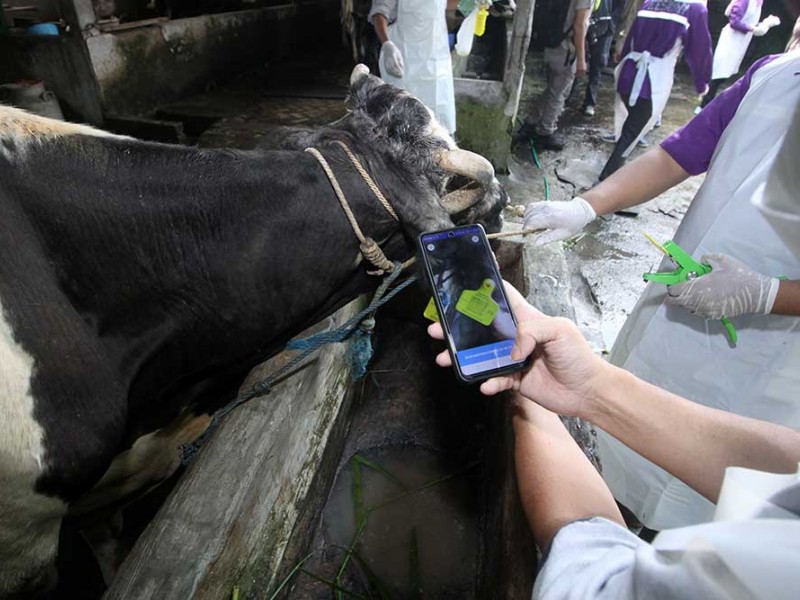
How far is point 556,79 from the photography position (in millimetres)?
6324

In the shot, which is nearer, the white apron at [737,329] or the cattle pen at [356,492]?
the cattle pen at [356,492]

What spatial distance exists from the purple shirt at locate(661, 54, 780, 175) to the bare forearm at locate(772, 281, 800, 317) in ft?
2.02

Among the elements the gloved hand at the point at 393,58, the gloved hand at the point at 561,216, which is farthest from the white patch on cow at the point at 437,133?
the gloved hand at the point at 393,58

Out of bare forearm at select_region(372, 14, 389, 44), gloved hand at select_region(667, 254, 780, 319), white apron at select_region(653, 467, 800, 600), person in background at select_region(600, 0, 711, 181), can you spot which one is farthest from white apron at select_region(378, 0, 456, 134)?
white apron at select_region(653, 467, 800, 600)

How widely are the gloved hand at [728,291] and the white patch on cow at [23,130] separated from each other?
1.95 metres

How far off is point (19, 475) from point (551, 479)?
4.32ft

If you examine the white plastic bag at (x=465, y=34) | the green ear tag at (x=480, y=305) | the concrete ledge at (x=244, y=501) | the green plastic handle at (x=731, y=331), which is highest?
the white plastic bag at (x=465, y=34)

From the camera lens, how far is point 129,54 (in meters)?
5.38

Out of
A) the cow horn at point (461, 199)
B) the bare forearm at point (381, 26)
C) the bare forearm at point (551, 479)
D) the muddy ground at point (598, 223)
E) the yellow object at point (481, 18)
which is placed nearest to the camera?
the bare forearm at point (551, 479)

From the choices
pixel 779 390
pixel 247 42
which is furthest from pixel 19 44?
pixel 779 390

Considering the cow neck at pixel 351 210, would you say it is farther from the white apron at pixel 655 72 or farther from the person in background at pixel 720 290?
the white apron at pixel 655 72

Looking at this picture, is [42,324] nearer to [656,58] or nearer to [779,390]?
[779,390]

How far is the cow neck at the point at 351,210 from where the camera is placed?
150 cm

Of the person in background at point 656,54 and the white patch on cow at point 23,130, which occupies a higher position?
the white patch on cow at point 23,130
